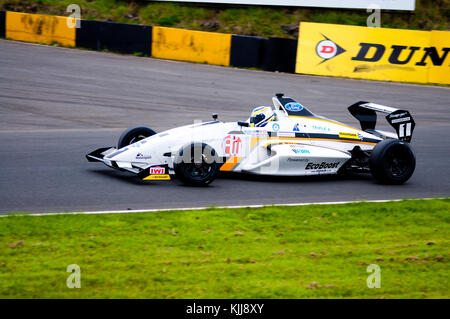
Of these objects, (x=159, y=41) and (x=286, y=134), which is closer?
(x=286, y=134)

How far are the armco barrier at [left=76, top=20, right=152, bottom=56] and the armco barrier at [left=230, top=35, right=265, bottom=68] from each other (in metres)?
3.43

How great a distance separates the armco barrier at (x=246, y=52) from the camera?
925 inches

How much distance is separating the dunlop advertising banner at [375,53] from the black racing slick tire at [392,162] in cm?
1183

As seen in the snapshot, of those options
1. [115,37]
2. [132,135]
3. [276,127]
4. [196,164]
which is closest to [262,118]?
[276,127]

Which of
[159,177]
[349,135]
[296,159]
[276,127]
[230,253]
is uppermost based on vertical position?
[276,127]

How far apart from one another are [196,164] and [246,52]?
14.7 metres

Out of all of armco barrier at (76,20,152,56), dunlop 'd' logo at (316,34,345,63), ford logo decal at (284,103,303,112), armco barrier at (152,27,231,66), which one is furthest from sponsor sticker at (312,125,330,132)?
armco barrier at (76,20,152,56)

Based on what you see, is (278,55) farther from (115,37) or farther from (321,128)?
(321,128)

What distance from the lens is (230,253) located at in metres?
6.79

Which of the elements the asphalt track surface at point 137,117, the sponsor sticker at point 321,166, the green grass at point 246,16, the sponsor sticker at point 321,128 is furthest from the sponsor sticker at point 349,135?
the green grass at point 246,16

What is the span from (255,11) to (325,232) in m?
22.6

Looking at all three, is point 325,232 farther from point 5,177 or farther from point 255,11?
point 255,11

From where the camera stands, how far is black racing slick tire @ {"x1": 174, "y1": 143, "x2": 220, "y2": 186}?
9406 millimetres

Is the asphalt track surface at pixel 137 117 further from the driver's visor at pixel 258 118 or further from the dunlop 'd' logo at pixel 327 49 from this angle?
the dunlop 'd' logo at pixel 327 49
